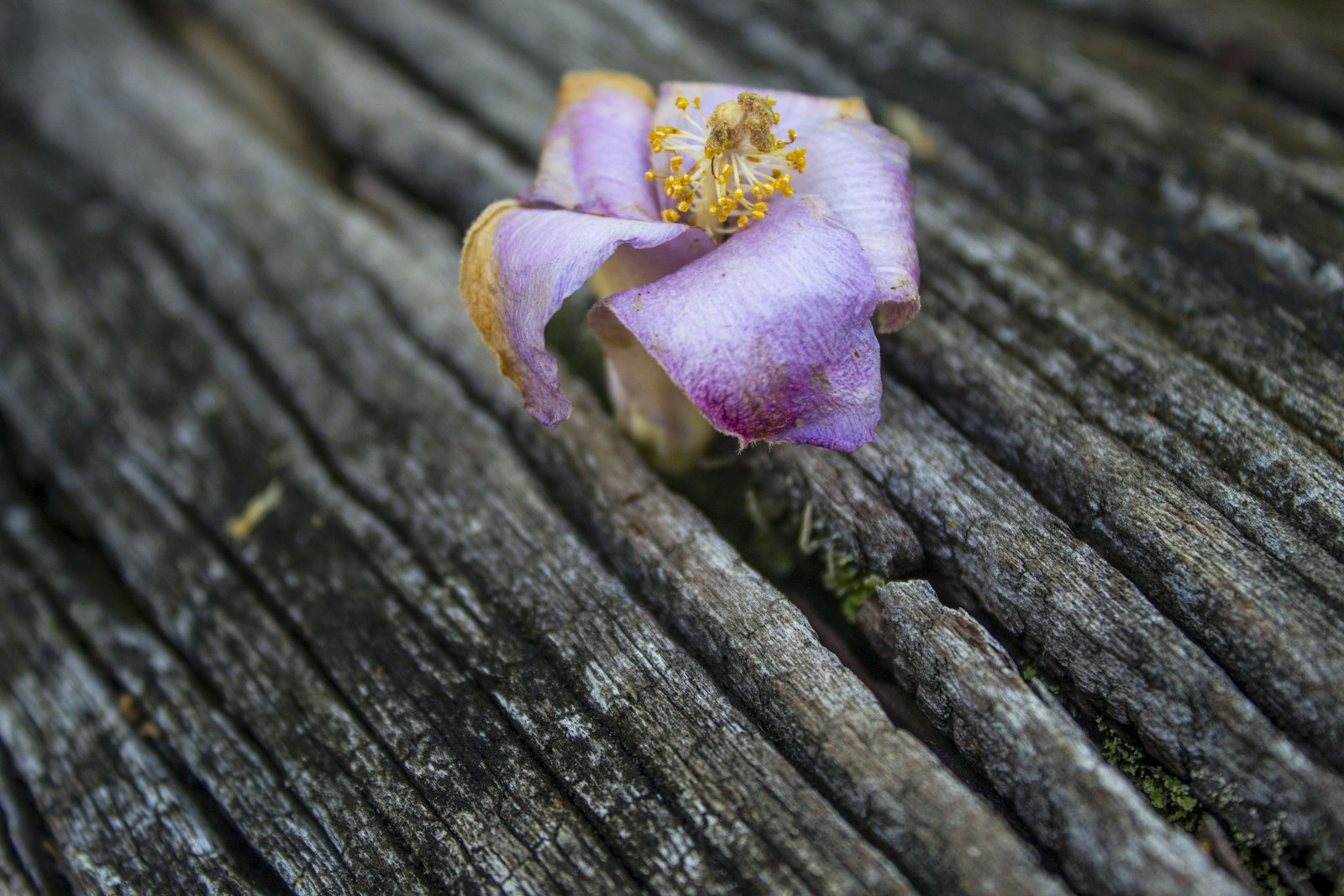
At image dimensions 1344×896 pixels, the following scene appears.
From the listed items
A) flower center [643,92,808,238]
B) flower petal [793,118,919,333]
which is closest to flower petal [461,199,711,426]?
flower center [643,92,808,238]

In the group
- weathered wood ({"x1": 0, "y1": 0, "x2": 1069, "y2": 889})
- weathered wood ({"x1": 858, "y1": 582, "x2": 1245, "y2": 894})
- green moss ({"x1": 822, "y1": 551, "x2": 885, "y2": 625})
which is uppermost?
weathered wood ({"x1": 858, "y1": 582, "x2": 1245, "y2": 894})

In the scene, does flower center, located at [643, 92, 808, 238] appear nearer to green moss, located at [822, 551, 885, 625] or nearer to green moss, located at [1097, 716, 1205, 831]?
green moss, located at [822, 551, 885, 625]

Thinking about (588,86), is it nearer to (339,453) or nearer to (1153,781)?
(339,453)

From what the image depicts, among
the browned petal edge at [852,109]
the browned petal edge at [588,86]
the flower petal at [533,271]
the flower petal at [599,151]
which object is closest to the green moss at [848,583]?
the flower petal at [533,271]

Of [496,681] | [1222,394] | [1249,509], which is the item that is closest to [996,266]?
[1222,394]

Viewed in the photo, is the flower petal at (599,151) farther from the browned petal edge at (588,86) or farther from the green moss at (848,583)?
the green moss at (848,583)

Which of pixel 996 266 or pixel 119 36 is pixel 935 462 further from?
pixel 119 36
